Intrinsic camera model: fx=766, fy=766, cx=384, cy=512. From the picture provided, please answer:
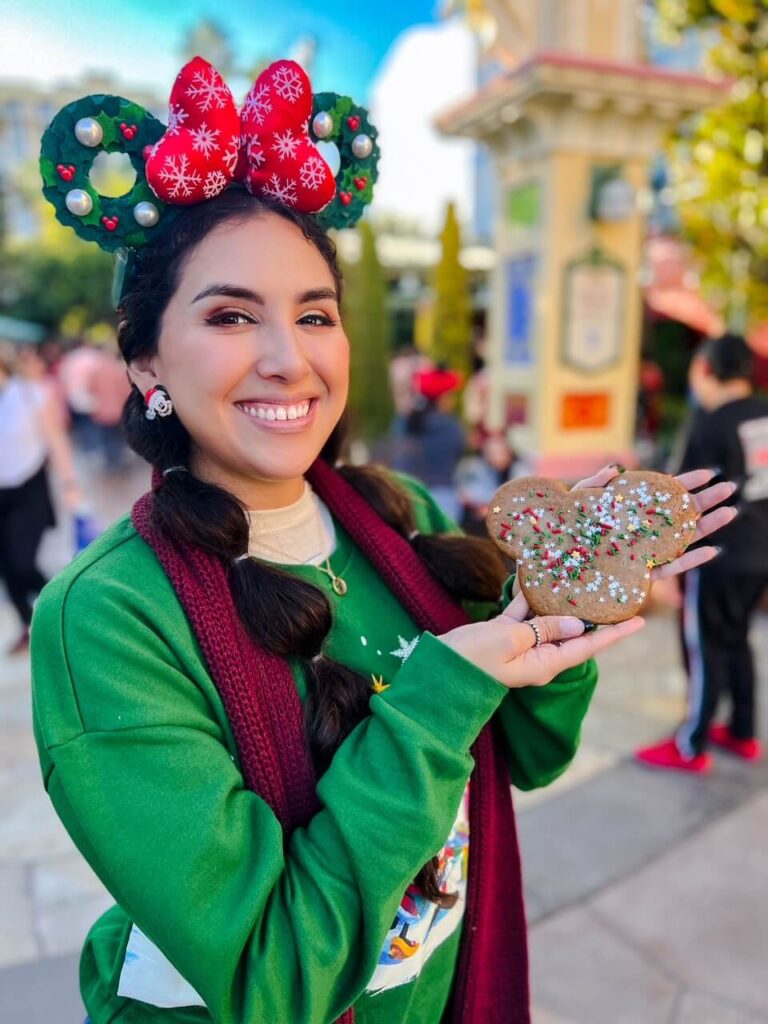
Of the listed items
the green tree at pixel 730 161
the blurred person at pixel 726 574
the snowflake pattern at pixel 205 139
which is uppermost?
the green tree at pixel 730 161

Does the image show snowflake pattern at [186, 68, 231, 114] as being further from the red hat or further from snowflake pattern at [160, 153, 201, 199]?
the red hat

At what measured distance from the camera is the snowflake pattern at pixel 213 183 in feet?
3.37

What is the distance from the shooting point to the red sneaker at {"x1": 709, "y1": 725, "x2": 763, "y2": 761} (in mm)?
3359

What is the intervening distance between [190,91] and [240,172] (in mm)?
118

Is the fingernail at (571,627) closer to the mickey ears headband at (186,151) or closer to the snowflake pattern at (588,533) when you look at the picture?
the snowflake pattern at (588,533)

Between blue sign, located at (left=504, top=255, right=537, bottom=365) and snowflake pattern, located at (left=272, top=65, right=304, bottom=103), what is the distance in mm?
4152

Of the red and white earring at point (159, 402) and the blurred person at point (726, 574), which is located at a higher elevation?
the red and white earring at point (159, 402)

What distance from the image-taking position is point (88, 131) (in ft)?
3.37

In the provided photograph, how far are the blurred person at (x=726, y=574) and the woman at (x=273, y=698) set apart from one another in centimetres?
217

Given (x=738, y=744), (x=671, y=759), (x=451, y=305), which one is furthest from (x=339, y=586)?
(x=451, y=305)

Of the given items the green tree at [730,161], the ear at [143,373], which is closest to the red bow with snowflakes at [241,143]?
the ear at [143,373]

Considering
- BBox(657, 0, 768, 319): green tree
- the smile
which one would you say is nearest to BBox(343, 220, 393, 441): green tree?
BBox(657, 0, 768, 319): green tree

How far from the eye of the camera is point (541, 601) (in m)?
1.10

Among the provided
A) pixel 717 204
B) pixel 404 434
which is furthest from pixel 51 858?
pixel 717 204
